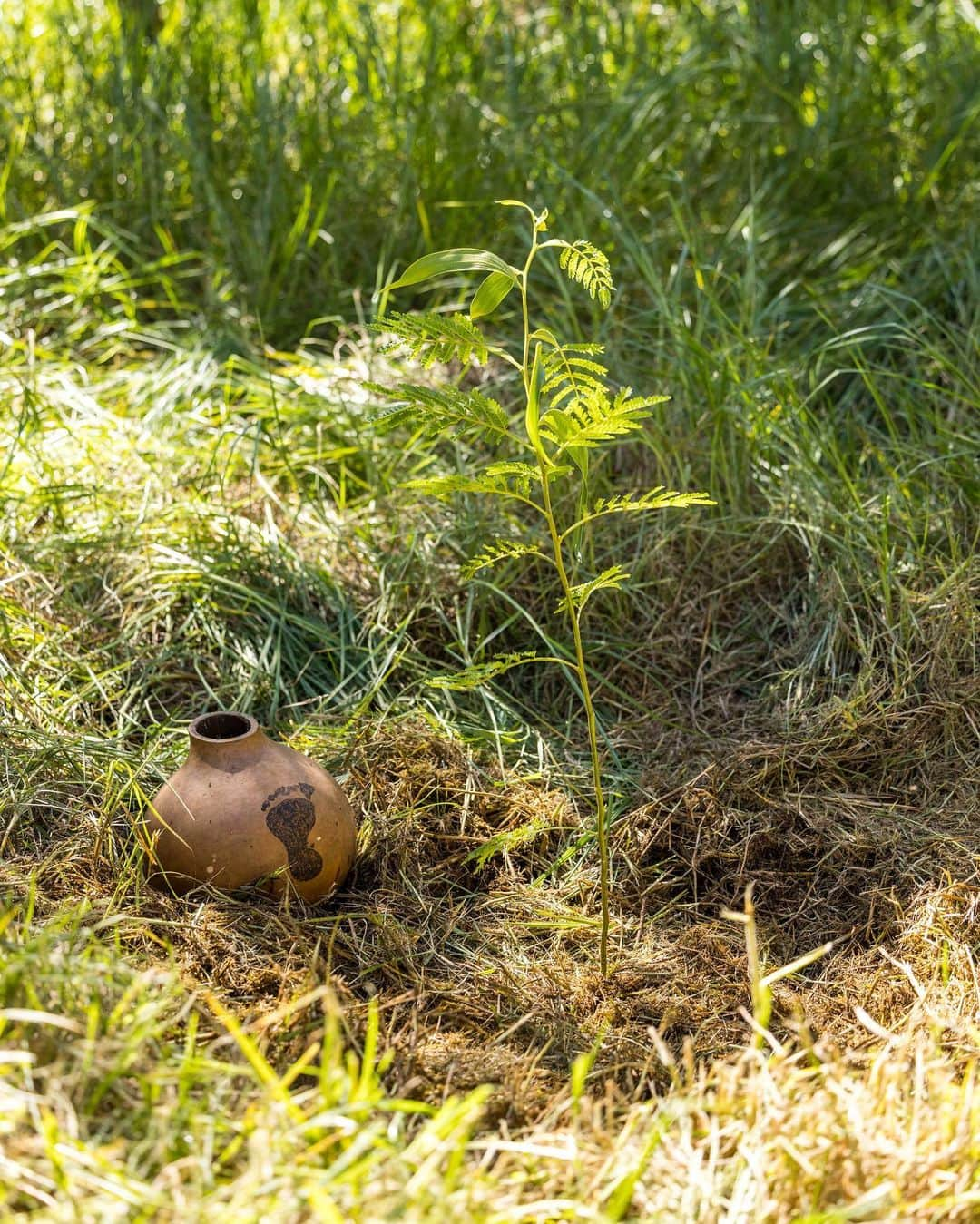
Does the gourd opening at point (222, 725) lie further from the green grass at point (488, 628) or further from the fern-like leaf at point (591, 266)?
the fern-like leaf at point (591, 266)

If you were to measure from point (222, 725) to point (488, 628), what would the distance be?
790 millimetres

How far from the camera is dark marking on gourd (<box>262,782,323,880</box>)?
2.18 metres

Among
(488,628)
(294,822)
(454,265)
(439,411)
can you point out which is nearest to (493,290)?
(454,265)

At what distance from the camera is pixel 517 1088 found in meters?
1.85

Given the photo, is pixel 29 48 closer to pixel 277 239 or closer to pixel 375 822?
pixel 277 239

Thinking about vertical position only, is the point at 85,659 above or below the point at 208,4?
below

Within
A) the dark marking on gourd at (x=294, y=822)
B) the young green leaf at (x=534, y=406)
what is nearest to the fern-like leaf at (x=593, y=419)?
the young green leaf at (x=534, y=406)

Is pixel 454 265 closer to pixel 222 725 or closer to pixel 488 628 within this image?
pixel 222 725

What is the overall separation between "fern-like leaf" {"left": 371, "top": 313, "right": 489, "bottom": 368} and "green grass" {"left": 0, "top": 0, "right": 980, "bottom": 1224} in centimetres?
83

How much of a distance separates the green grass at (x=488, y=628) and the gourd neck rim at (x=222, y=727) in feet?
0.51

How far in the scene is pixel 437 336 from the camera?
1.83 metres

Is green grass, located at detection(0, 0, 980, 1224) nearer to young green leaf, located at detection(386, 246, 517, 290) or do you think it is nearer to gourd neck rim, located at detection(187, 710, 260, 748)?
gourd neck rim, located at detection(187, 710, 260, 748)

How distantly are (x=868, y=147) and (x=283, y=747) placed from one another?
272 cm

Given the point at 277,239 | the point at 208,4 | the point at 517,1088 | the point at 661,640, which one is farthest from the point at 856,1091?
the point at 208,4
